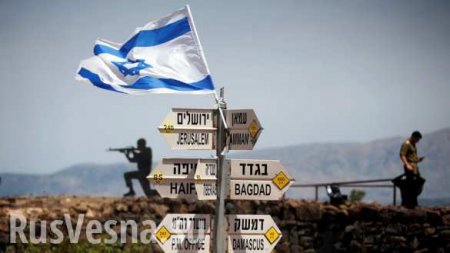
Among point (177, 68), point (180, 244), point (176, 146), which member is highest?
point (177, 68)

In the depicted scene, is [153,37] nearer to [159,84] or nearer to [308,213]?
[159,84]

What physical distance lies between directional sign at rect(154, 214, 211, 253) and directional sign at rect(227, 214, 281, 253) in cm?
39

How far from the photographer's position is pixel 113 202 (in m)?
26.2

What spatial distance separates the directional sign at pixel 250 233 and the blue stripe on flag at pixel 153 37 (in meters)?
2.89

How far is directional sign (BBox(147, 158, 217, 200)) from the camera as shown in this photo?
15.2 metres

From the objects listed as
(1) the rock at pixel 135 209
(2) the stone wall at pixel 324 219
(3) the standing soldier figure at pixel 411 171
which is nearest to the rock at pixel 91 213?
(2) the stone wall at pixel 324 219

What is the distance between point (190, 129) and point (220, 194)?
3.37 ft

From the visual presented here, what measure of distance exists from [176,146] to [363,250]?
12105 mm

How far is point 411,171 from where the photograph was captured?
25.9m

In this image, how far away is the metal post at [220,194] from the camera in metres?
15.3

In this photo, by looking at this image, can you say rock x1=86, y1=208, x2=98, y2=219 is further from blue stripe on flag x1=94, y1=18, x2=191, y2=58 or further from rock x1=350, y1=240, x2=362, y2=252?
blue stripe on flag x1=94, y1=18, x2=191, y2=58

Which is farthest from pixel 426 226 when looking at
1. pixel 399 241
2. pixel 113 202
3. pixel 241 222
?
pixel 241 222

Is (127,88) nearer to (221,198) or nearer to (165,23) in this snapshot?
(165,23)

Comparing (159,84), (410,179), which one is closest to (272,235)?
(159,84)
